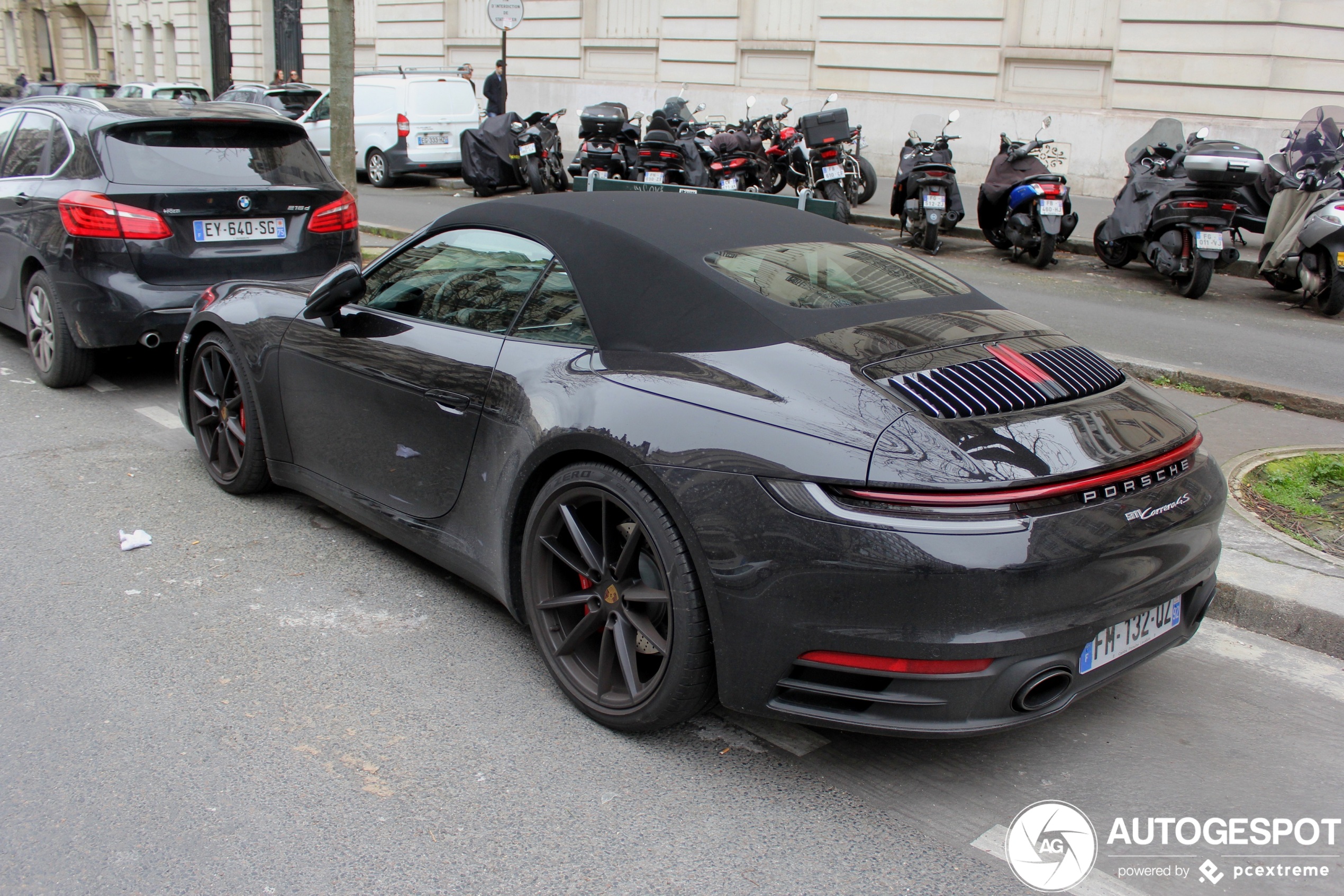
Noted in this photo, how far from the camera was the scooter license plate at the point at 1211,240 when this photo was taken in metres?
9.94

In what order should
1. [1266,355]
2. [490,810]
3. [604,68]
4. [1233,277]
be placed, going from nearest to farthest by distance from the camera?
[490,810] → [1266,355] → [1233,277] → [604,68]

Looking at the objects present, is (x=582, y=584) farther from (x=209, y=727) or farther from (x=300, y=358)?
(x=300, y=358)

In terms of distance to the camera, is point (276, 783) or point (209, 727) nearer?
point (276, 783)

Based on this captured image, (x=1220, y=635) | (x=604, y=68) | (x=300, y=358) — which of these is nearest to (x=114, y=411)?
(x=300, y=358)

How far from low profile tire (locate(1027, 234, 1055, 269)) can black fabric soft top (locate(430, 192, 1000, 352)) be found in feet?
27.4

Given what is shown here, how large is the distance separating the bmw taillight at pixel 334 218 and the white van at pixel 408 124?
41.2ft

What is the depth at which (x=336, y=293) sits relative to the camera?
4055 mm

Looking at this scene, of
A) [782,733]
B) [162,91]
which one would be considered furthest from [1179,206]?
[162,91]

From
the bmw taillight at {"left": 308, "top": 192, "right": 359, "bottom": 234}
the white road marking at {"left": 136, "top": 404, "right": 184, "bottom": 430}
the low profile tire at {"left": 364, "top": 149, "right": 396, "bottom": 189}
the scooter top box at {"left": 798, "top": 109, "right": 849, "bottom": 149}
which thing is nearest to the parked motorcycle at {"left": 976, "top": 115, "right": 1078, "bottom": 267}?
the scooter top box at {"left": 798, "top": 109, "right": 849, "bottom": 149}

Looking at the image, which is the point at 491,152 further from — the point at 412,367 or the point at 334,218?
the point at 412,367

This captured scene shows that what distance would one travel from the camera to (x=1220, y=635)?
388 cm

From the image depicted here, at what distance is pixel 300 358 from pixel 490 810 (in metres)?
2.23

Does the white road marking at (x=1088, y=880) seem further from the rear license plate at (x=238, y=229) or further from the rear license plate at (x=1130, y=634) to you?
the rear license plate at (x=238, y=229)

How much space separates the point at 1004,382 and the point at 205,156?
5282 mm
